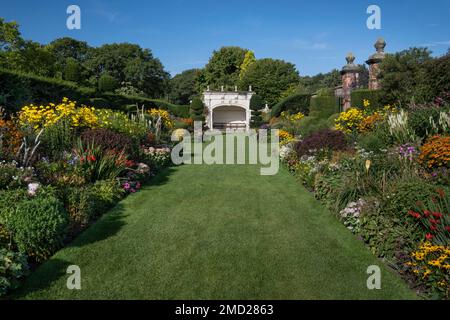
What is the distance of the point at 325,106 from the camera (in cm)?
2228

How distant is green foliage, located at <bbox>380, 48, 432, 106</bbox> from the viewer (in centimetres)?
1306

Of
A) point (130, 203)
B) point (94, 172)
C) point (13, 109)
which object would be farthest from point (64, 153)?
point (13, 109)

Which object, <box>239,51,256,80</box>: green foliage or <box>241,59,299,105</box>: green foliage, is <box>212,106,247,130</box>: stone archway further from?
<box>239,51,256,80</box>: green foliage

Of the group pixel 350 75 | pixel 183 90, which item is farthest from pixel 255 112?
pixel 183 90

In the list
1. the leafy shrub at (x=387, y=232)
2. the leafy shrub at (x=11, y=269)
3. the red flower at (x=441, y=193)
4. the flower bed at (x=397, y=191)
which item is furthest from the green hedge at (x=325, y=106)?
the leafy shrub at (x=11, y=269)

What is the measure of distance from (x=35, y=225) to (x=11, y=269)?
2.14 ft

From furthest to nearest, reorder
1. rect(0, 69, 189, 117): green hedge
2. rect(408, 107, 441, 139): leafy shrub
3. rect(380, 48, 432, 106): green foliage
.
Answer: rect(380, 48, 432, 106): green foliage
rect(0, 69, 189, 117): green hedge
rect(408, 107, 441, 139): leafy shrub

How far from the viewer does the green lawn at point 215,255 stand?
11.9 feet

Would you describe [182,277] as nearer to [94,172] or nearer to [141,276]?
[141,276]

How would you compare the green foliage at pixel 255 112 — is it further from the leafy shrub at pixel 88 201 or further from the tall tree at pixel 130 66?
the leafy shrub at pixel 88 201

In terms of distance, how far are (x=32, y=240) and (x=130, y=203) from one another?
8.92 feet

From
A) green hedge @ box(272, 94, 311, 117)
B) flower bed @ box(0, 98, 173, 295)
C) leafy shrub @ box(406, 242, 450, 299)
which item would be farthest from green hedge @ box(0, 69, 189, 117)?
green hedge @ box(272, 94, 311, 117)

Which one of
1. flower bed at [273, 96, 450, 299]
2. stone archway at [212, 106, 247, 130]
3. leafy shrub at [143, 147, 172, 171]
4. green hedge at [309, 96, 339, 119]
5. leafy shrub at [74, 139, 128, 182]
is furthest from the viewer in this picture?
stone archway at [212, 106, 247, 130]

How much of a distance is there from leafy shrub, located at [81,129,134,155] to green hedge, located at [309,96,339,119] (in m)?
15.5
